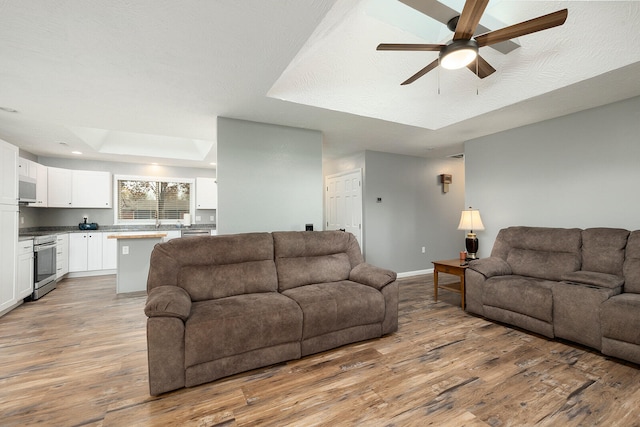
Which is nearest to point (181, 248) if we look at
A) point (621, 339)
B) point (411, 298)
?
point (411, 298)

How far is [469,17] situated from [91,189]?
7.14 metres

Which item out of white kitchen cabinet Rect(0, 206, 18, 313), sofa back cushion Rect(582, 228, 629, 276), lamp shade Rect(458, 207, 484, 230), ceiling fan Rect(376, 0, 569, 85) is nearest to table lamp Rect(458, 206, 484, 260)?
lamp shade Rect(458, 207, 484, 230)

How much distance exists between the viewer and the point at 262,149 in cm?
372

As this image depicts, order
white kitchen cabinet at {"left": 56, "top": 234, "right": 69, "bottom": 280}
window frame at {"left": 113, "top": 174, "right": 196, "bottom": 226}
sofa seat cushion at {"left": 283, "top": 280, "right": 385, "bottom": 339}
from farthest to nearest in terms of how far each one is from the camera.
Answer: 1. window frame at {"left": 113, "top": 174, "right": 196, "bottom": 226}
2. white kitchen cabinet at {"left": 56, "top": 234, "right": 69, "bottom": 280}
3. sofa seat cushion at {"left": 283, "top": 280, "right": 385, "bottom": 339}

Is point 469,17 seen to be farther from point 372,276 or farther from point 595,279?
point 595,279

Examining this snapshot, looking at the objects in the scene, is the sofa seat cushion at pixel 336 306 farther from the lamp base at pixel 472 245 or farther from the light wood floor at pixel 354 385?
the lamp base at pixel 472 245

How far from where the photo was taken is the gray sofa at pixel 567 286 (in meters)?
2.31

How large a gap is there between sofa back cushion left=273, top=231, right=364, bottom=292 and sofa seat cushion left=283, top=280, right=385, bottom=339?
0.60 ft

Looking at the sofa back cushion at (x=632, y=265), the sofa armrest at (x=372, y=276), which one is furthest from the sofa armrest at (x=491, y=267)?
the sofa armrest at (x=372, y=276)

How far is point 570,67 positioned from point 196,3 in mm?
3385

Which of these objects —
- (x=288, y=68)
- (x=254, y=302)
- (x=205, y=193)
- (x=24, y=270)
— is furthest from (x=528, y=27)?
(x=205, y=193)

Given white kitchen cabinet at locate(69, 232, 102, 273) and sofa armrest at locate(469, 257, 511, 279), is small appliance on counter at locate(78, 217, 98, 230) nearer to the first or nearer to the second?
white kitchen cabinet at locate(69, 232, 102, 273)

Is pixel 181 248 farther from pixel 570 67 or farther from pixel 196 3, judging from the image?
pixel 570 67

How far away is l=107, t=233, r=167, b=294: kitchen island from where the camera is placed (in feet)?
14.3
